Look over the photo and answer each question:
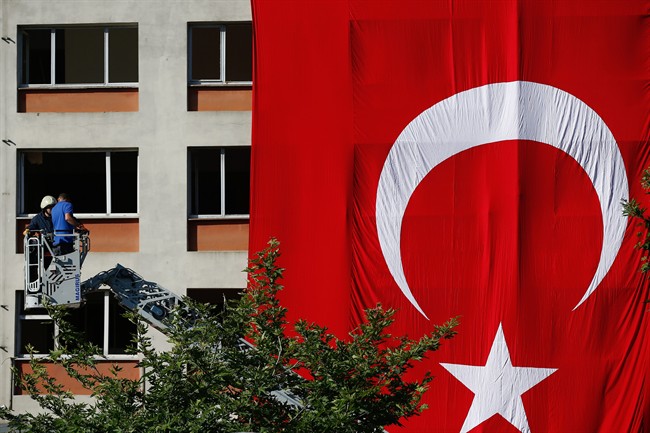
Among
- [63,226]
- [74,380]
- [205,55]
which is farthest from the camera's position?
[205,55]

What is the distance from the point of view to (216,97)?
24.1m

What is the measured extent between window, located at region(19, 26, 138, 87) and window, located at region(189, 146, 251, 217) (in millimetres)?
2445

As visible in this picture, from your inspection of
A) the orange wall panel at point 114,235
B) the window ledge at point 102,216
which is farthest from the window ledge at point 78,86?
the orange wall panel at point 114,235

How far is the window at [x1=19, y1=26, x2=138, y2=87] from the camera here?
80.3 feet

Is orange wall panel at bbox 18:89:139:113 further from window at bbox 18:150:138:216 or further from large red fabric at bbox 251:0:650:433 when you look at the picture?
large red fabric at bbox 251:0:650:433

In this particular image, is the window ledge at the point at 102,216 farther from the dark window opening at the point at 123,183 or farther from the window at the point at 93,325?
the window at the point at 93,325

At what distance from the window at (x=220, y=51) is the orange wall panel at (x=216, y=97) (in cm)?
27

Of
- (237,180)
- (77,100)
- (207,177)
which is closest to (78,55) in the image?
(77,100)

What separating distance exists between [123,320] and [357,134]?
278 inches

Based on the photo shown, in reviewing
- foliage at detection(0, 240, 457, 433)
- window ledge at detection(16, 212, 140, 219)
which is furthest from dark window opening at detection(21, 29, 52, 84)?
foliage at detection(0, 240, 457, 433)

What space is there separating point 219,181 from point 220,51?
2.89 m

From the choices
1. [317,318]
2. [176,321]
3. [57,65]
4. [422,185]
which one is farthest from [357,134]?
[176,321]

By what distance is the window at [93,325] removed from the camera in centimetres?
2406

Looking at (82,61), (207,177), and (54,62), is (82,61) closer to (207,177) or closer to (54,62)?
(54,62)
